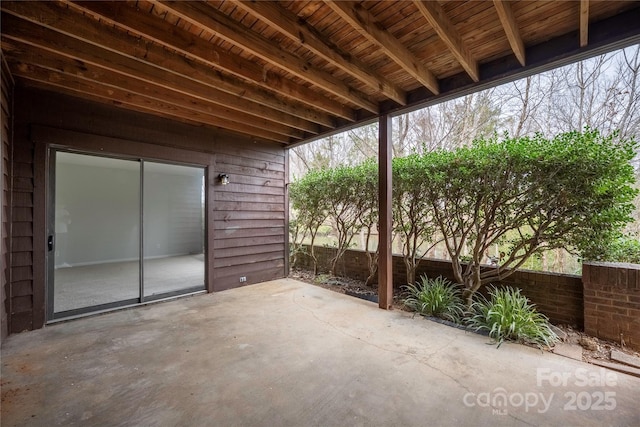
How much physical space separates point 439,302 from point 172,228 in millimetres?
4555

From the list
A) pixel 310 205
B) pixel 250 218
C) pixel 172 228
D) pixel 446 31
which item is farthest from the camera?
pixel 310 205

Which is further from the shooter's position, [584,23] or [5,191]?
[5,191]

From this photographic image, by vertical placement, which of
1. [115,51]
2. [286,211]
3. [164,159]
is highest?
[115,51]

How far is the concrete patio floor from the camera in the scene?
175 cm

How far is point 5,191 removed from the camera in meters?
2.77

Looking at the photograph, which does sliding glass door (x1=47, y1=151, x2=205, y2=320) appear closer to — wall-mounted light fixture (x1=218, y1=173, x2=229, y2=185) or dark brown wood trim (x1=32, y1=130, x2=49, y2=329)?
dark brown wood trim (x1=32, y1=130, x2=49, y2=329)

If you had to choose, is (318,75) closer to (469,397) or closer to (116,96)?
(116,96)

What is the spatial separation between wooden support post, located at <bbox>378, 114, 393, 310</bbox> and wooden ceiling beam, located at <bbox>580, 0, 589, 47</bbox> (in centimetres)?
196

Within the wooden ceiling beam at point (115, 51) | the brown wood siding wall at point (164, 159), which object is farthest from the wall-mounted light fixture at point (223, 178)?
the wooden ceiling beam at point (115, 51)

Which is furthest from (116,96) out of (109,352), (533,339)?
(533,339)

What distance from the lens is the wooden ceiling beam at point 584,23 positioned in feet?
6.35

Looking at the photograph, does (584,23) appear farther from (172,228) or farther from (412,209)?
(172,228)

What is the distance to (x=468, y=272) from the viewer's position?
3.59 m

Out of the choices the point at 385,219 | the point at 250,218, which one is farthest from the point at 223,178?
the point at 385,219
